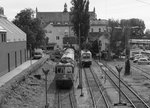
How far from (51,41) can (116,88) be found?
8083 cm

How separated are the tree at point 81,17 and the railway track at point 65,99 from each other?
47.1 m

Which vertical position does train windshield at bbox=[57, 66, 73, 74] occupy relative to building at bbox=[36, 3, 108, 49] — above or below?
below

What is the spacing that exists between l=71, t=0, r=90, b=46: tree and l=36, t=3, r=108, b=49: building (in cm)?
1497

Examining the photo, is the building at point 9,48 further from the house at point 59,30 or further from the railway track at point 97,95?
the house at point 59,30

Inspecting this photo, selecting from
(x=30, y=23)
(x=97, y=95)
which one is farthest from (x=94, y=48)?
(x=97, y=95)

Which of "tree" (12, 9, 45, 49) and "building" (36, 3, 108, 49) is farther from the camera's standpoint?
"building" (36, 3, 108, 49)

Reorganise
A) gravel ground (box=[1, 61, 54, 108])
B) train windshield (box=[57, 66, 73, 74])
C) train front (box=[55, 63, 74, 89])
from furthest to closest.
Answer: train windshield (box=[57, 66, 73, 74])
train front (box=[55, 63, 74, 89])
gravel ground (box=[1, 61, 54, 108])

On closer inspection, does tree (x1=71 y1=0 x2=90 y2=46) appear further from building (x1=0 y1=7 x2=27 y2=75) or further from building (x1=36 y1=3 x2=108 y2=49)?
building (x1=0 y1=7 x2=27 y2=75)

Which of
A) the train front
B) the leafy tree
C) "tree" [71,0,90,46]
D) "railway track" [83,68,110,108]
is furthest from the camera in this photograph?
the leafy tree

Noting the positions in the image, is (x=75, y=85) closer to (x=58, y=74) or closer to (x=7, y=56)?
(x=58, y=74)

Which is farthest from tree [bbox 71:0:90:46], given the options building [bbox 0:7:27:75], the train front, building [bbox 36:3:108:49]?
the train front

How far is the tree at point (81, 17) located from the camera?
77562mm

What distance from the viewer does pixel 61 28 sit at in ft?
410

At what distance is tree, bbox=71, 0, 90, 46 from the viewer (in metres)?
77.6
